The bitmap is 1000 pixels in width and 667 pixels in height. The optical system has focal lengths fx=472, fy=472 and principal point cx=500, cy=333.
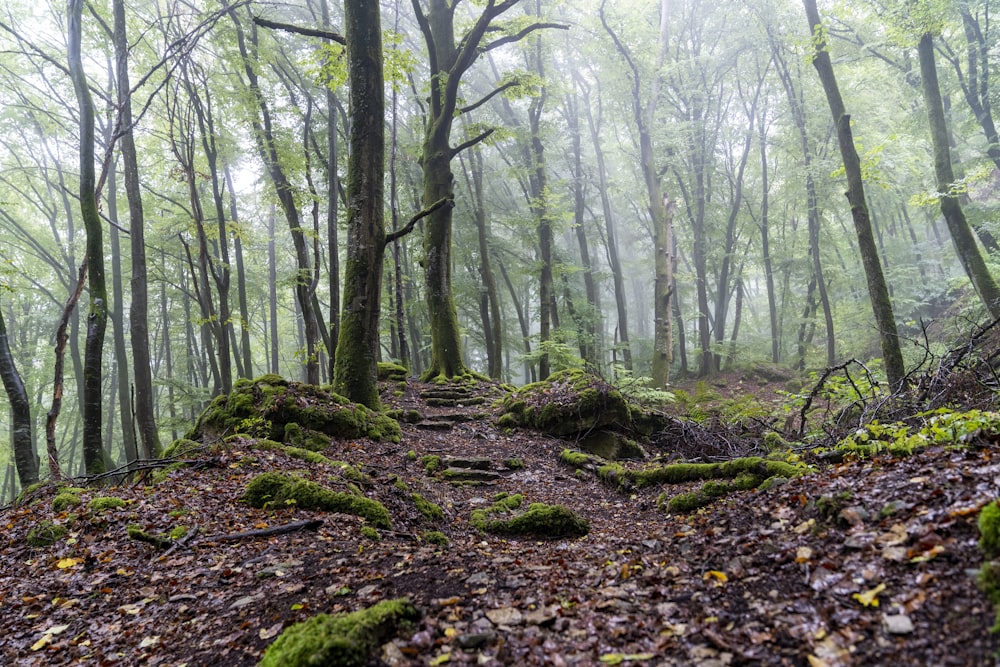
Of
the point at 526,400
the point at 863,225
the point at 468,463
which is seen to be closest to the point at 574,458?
the point at 468,463

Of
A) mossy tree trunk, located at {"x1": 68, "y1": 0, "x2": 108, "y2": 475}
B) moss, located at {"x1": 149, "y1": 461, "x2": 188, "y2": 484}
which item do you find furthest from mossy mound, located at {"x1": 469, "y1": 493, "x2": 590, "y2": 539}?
mossy tree trunk, located at {"x1": 68, "y1": 0, "x2": 108, "y2": 475}

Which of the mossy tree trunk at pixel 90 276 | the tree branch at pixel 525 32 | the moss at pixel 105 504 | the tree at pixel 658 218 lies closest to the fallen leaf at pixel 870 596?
the moss at pixel 105 504

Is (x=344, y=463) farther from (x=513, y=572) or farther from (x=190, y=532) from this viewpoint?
(x=513, y=572)

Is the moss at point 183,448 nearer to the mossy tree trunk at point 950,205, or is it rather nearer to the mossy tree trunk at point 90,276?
the mossy tree trunk at point 90,276

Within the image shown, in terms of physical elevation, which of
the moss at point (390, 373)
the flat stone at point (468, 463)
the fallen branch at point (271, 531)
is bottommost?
the flat stone at point (468, 463)

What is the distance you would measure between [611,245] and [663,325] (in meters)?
7.33

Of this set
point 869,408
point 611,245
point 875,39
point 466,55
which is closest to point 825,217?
point 875,39

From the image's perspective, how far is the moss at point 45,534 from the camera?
4.15 meters

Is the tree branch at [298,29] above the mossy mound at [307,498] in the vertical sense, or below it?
above

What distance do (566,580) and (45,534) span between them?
4.67 meters

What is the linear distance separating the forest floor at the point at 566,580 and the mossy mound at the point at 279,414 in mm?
1619

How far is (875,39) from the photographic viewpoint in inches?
596

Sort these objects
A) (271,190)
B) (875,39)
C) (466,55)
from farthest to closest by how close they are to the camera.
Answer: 1. (875,39)
2. (271,190)
3. (466,55)

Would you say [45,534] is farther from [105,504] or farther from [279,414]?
[279,414]
